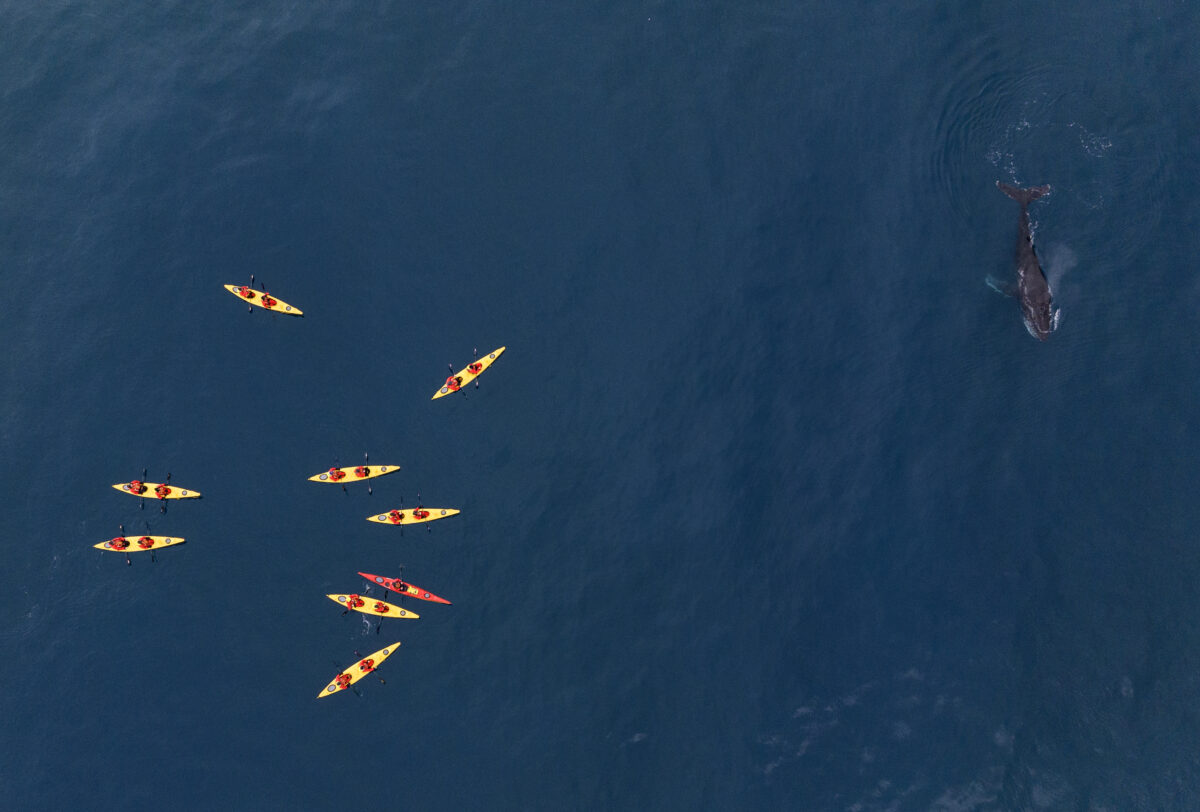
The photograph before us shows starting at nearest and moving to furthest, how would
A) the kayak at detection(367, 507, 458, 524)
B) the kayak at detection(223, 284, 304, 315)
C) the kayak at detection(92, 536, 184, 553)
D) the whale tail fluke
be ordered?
1. the kayak at detection(367, 507, 458, 524)
2. the kayak at detection(92, 536, 184, 553)
3. the whale tail fluke
4. the kayak at detection(223, 284, 304, 315)

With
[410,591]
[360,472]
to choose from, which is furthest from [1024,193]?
[410,591]

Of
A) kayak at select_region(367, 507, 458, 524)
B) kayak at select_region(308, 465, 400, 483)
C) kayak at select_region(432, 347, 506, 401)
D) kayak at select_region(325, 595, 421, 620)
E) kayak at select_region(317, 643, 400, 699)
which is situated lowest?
kayak at select_region(317, 643, 400, 699)

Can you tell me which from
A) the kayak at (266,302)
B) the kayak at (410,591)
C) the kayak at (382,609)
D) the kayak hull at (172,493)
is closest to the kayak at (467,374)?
the kayak at (266,302)

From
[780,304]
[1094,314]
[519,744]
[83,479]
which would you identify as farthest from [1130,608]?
[83,479]

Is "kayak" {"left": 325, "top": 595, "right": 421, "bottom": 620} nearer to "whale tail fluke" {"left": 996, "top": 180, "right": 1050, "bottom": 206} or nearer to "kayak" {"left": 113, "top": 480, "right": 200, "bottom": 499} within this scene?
"kayak" {"left": 113, "top": 480, "right": 200, "bottom": 499}

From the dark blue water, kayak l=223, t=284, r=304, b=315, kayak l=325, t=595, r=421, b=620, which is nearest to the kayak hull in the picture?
the dark blue water

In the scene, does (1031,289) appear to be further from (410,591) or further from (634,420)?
(410,591)
